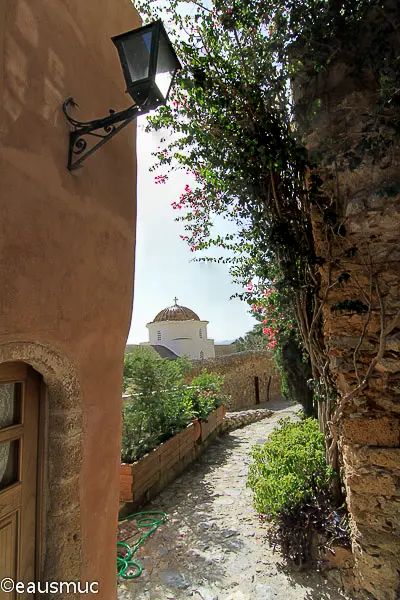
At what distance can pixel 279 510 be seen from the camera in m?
3.77

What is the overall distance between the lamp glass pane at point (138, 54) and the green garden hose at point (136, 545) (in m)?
4.35

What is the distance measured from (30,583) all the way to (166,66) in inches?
124

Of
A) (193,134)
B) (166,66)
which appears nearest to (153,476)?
(193,134)

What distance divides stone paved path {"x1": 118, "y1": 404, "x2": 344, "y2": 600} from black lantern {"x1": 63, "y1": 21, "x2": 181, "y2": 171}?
12.4 feet

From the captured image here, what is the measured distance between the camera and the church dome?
23.7 metres

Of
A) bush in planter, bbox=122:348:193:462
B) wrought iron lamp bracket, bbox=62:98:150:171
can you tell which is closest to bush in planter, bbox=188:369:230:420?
bush in planter, bbox=122:348:193:462

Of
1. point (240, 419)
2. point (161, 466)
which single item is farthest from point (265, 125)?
point (240, 419)

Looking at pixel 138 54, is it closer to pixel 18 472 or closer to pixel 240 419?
pixel 18 472

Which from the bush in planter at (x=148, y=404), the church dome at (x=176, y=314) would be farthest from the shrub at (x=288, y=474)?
the church dome at (x=176, y=314)

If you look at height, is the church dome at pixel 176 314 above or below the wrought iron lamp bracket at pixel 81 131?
above

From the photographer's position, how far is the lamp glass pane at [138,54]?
2127mm

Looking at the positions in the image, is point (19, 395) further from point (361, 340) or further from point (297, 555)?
point (297, 555)

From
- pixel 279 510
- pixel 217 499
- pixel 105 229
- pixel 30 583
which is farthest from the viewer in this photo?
pixel 217 499

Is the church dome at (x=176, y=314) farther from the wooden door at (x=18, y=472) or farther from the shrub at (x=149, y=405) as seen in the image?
the wooden door at (x=18, y=472)
